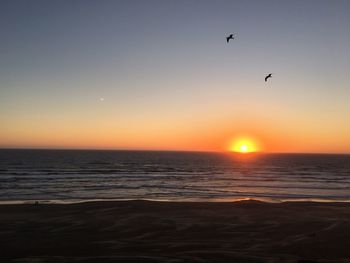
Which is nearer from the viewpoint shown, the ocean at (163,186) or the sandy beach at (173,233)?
the sandy beach at (173,233)

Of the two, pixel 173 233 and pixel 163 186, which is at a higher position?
pixel 173 233

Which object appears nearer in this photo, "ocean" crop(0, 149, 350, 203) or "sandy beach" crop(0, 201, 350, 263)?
"sandy beach" crop(0, 201, 350, 263)

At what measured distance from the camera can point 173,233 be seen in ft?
55.8

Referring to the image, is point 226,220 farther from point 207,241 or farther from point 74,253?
point 74,253

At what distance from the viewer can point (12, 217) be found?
68.7 ft

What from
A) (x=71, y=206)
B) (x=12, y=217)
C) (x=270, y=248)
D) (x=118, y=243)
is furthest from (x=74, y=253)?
(x=71, y=206)

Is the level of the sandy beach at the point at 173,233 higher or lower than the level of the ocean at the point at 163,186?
higher

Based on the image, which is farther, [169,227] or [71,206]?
[71,206]

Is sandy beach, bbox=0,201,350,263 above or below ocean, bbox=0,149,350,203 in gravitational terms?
above

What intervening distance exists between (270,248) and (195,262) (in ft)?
10.7

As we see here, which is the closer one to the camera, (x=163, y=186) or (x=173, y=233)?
(x=173, y=233)

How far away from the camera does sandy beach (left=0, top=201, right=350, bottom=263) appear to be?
1330 centimetres

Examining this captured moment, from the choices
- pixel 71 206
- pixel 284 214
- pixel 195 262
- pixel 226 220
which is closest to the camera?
pixel 195 262

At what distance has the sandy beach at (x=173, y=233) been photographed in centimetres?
1330
